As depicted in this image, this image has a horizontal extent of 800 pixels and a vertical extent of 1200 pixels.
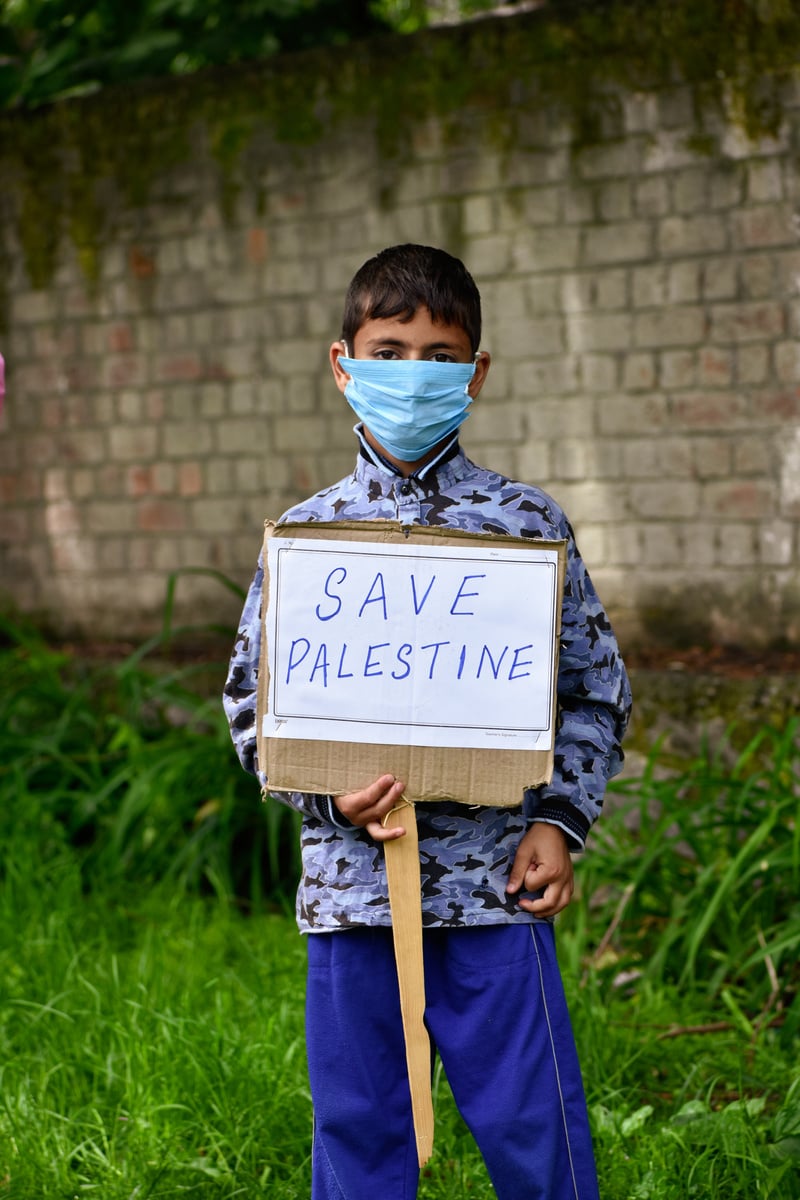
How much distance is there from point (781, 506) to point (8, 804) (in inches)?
119

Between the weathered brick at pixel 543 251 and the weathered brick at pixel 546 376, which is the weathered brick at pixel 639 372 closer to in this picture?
the weathered brick at pixel 546 376

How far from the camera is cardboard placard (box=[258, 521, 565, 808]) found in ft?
5.65

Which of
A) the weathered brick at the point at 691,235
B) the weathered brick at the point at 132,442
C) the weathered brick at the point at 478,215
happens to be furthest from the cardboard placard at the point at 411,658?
the weathered brick at the point at 132,442

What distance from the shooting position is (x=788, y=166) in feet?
15.5

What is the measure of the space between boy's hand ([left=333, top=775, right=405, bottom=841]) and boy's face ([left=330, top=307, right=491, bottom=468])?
1.55ft

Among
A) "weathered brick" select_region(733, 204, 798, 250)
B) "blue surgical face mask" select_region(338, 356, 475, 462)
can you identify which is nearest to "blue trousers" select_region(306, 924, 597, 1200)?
"blue surgical face mask" select_region(338, 356, 475, 462)

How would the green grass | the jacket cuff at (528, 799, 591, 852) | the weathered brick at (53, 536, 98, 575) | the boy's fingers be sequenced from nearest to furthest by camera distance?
the boy's fingers < the jacket cuff at (528, 799, 591, 852) < the green grass < the weathered brick at (53, 536, 98, 575)

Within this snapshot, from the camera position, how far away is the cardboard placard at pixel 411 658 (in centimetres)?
172

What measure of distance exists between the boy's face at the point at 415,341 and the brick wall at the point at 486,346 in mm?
3267

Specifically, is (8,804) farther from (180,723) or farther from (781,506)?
(781,506)

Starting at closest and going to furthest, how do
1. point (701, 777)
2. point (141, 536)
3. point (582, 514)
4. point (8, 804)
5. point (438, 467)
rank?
point (438, 467)
point (701, 777)
point (8, 804)
point (582, 514)
point (141, 536)

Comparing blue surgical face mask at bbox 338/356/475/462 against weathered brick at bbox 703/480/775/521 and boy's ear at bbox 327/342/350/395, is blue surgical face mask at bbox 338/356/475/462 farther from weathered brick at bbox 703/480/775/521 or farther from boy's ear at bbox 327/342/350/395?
weathered brick at bbox 703/480/775/521

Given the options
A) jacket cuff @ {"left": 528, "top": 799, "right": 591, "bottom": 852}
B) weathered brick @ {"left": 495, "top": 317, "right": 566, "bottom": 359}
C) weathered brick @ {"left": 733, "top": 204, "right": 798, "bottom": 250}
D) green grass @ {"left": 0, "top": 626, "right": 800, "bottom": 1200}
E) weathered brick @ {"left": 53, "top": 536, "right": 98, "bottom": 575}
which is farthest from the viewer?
weathered brick @ {"left": 53, "top": 536, "right": 98, "bottom": 575}

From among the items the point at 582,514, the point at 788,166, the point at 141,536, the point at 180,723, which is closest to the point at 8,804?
the point at 180,723
